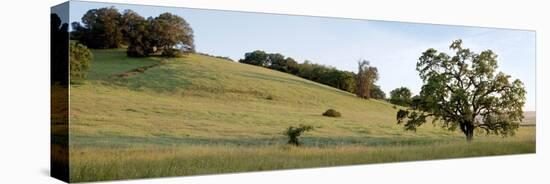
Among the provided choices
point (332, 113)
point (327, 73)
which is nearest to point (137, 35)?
point (327, 73)

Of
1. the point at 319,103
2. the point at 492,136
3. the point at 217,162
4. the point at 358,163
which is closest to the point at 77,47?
the point at 217,162

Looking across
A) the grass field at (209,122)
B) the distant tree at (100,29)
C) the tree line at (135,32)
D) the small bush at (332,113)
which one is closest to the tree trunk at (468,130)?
the grass field at (209,122)

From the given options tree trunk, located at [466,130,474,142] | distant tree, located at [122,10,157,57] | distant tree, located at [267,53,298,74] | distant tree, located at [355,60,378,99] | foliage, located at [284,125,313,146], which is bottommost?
tree trunk, located at [466,130,474,142]

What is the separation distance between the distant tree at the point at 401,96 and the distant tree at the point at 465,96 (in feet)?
0.53

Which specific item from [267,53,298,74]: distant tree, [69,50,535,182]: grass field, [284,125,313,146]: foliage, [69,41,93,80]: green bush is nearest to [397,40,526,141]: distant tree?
[69,50,535,182]: grass field

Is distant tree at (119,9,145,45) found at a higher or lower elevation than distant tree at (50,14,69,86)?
higher

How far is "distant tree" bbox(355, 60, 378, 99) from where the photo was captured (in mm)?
15555

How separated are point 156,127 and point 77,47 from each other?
6.33 feet

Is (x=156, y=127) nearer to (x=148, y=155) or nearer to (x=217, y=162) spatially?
(x=148, y=155)

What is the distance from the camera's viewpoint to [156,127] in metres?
12.9

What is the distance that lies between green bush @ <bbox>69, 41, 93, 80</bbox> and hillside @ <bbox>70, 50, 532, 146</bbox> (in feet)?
0.50

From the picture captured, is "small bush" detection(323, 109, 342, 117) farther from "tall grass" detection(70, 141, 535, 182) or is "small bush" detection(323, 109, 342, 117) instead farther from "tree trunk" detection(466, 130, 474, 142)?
"tree trunk" detection(466, 130, 474, 142)

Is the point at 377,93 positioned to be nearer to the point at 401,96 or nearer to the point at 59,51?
the point at 401,96

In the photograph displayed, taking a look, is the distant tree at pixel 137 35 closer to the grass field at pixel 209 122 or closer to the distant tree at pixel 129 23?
the distant tree at pixel 129 23
